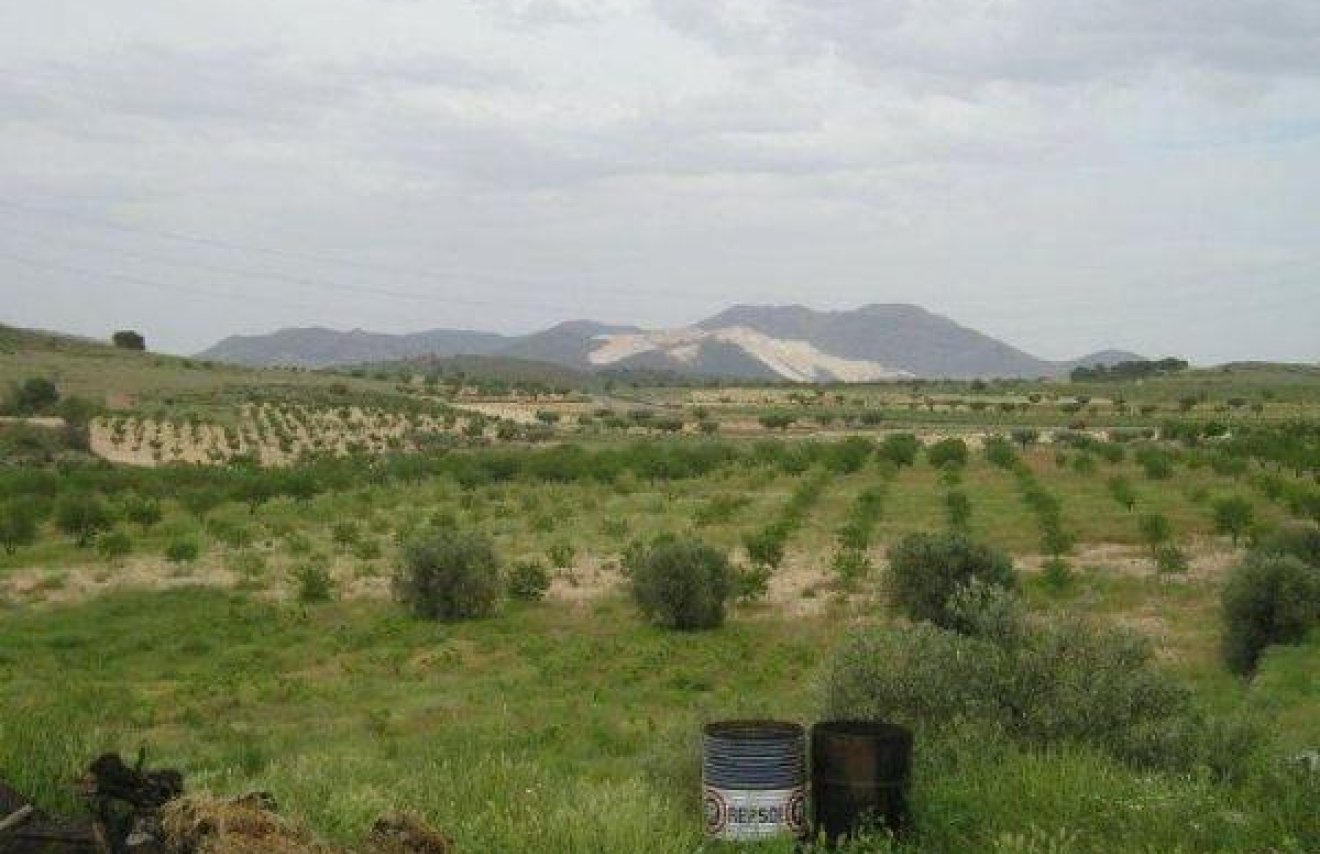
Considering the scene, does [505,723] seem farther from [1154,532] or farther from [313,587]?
[1154,532]

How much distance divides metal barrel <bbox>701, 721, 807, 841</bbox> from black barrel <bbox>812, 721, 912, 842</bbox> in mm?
160

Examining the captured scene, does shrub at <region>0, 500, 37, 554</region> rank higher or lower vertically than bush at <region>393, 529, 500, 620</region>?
lower

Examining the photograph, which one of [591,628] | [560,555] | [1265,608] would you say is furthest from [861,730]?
[560,555]

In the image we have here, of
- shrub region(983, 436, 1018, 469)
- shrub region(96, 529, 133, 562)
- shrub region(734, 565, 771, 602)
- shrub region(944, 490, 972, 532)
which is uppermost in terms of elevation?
shrub region(983, 436, 1018, 469)

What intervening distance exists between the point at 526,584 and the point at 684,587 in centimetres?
510

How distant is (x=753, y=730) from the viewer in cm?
1027

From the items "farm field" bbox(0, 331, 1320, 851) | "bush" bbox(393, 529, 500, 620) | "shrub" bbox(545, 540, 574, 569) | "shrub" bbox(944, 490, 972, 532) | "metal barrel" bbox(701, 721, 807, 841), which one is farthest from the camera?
"shrub" bbox(944, 490, 972, 532)

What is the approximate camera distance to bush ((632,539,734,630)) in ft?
88.8

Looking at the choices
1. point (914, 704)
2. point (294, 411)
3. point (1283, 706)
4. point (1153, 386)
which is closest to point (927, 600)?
→ point (1283, 706)

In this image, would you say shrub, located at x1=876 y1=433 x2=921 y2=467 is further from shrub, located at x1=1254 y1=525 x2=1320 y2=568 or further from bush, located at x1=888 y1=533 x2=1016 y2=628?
bush, located at x1=888 y1=533 x2=1016 y2=628

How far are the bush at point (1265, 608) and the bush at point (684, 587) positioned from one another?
361 inches

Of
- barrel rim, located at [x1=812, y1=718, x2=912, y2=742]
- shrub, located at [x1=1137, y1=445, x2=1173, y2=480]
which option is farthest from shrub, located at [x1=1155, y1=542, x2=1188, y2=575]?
shrub, located at [x1=1137, y1=445, x2=1173, y2=480]

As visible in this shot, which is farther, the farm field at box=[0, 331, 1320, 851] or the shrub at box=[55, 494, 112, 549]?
the shrub at box=[55, 494, 112, 549]

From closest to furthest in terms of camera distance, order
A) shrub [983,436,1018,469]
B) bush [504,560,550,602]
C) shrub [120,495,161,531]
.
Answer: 1. bush [504,560,550,602]
2. shrub [120,495,161,531]
3. shrub [983,436,1018,469]
